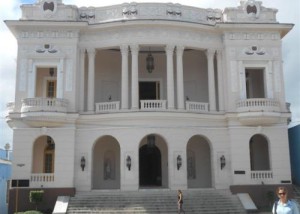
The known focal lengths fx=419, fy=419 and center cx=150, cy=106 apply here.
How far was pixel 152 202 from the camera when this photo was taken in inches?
967


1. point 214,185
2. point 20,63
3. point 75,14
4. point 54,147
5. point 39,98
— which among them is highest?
point 75,14

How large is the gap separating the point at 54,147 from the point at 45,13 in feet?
30.1

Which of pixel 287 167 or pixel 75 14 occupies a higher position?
pixel 75 14

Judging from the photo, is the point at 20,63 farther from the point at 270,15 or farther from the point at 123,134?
the point at 270,15

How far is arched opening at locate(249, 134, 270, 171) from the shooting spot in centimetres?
3022

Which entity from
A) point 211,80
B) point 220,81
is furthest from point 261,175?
point 211,80

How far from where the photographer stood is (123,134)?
1069 inches

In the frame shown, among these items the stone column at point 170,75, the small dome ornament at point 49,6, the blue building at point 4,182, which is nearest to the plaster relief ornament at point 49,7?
the small dome ornament at point 49,6

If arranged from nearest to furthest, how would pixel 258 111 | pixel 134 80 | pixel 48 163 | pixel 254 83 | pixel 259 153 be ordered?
pixel 258 111 < pixel 134 80 < pixel 48 163 < pixel 259 153 < pixel 254 83

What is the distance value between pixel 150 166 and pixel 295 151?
10513 millimetres

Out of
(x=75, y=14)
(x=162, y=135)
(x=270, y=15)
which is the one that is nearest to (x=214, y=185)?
(x=162, y=135)

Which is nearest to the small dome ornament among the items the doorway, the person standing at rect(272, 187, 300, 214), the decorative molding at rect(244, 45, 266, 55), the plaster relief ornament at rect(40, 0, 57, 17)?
the plaster relief ornament at rect(40, 0, 57, 17)

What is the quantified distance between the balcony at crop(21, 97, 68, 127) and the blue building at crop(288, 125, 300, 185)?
16.3 meters

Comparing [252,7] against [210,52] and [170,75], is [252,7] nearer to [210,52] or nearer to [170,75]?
[210,52]
